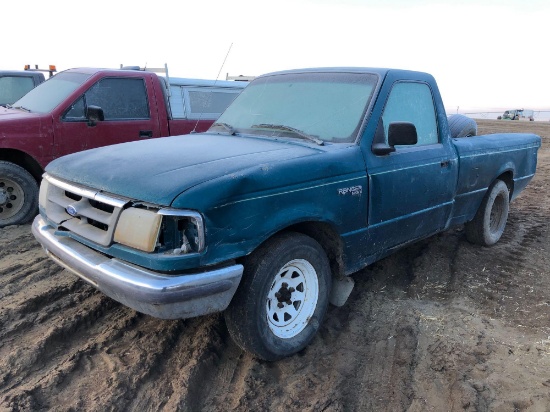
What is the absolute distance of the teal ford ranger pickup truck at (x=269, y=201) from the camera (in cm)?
261

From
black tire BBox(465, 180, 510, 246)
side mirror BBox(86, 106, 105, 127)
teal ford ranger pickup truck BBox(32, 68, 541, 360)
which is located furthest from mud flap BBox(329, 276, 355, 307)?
side mirror BBox(86, 106, 105, 127)

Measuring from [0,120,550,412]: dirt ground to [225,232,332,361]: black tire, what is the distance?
7.2 inches

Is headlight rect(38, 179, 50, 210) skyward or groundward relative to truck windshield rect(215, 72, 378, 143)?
groundward

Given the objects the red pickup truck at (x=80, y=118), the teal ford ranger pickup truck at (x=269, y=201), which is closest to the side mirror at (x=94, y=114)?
the red pickup truck at (x=80, y=118)

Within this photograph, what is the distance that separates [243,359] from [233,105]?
2401 mm

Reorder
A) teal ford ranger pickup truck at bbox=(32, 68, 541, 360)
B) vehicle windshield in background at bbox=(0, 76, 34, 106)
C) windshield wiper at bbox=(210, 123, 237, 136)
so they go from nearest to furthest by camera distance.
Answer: teal ford ranger pickup truck at bbox=(32, 68, 541, 360), windshield wiper at bbox=(210, 123, 237, 136), vehicle windshield in background at bbox=(0, 76, 34, 106)

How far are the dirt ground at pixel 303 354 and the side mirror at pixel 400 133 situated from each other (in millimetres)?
1420

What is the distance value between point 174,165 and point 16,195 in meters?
3.84

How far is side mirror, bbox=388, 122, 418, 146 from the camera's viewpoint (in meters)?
3.49

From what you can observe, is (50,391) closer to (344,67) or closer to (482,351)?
(482,351)

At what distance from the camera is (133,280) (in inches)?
101

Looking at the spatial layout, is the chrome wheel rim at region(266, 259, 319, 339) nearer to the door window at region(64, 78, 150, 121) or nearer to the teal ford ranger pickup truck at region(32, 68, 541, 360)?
the teal ford ranger pickup truck at region(32, 68, 541, 360)

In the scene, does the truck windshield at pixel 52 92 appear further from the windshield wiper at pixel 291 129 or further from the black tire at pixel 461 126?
the black tire at pixel 461 126

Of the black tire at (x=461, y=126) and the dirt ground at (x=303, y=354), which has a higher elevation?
the black tire at (x=461, y=126)
